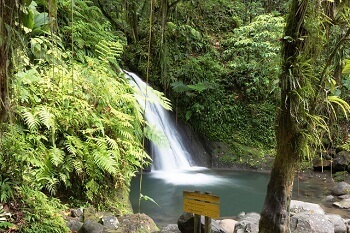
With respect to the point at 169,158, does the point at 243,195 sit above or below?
below

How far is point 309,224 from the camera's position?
3.93 metres

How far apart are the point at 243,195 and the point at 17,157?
5416mm

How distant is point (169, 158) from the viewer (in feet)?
30.2

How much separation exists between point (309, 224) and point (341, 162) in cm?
598

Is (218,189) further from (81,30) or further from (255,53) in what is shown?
(255,53)

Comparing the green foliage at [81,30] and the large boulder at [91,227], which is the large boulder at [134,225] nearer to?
the large boulder at [91,227]

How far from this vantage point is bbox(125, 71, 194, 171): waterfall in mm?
9016

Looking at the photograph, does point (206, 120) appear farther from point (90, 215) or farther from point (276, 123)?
point (276, 123)

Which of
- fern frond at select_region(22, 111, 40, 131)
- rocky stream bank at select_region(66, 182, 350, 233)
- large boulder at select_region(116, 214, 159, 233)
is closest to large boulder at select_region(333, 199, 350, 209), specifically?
rocky stream bank at select_region(66, 182, 350, 233)

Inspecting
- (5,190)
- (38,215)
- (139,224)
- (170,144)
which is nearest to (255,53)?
(170,144)

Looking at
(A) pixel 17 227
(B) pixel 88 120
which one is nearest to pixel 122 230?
(A) pixel 17 227

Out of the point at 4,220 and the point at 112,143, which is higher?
the point at 112,143

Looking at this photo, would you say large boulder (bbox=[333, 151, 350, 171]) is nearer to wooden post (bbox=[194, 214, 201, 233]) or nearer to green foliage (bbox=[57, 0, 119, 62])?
green foliage (bbox=[57, 0, 119, 62])

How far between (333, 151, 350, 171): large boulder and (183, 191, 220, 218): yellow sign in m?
7.10
